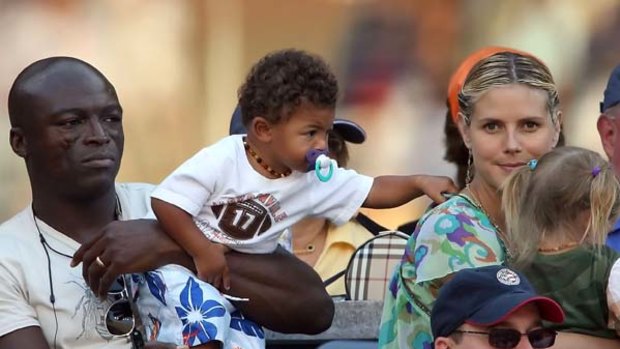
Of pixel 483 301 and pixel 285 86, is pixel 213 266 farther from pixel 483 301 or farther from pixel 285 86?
pixel 483 301

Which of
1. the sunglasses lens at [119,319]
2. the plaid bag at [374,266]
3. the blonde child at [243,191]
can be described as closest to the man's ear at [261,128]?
the blonde child at [243,191]

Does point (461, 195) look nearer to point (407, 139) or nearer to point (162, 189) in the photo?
point (162, 189)

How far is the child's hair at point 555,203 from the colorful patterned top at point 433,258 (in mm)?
71

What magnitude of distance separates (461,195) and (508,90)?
0.34m

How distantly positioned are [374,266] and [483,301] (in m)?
1.85

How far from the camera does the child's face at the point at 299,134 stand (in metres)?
4.43

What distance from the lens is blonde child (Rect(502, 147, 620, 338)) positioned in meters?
4.21

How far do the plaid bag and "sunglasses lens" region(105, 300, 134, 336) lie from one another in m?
1.15

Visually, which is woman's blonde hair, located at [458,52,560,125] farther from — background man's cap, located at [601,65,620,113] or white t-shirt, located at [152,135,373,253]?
background man's cap, located at [601,65,620,113]

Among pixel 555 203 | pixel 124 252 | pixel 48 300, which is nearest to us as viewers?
pixel 555 203

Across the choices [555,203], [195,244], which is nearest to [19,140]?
[195,244]

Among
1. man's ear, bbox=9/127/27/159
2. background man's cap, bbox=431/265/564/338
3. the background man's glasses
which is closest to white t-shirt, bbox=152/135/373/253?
man's ear, bbox=9/127/27/159

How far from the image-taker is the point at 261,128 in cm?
449

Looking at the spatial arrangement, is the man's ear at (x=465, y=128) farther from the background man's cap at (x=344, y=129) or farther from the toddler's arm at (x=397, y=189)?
the background man's cap at (x=344, y=129)
